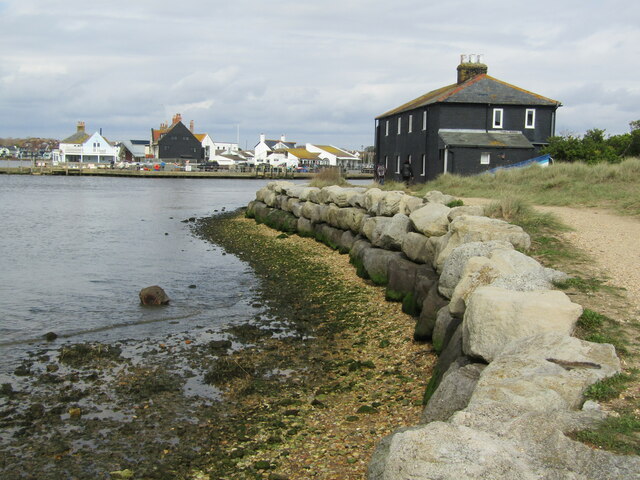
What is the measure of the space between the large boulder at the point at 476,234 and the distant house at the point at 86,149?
389 feet

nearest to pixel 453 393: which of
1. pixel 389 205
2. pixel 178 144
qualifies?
pixel 389 205

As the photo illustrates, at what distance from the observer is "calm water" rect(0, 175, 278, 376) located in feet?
38.5

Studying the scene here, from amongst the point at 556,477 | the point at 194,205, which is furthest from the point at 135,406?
the point at 194,205

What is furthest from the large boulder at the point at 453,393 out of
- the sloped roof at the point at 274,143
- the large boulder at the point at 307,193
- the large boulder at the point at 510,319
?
the sloped roof at the point at 274,143

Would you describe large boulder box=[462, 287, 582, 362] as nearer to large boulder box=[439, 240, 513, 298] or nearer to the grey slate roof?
large boulder box=[439, 240, 513, 298]

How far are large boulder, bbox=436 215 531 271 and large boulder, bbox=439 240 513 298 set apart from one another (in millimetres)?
907

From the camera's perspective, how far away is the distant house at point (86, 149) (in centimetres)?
12088

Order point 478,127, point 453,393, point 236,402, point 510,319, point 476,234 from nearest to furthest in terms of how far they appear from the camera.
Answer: point 453,393
point 510,319
point 236,402
point 476,234
point 478,127

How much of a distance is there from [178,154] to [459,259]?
116264mm

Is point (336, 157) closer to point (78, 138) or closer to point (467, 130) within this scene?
point (78, 138)

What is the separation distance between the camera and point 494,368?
5.36m

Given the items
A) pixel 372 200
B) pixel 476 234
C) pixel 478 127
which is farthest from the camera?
pixel 478 127

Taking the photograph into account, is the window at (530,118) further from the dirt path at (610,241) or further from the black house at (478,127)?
the dirt path at (610,241)

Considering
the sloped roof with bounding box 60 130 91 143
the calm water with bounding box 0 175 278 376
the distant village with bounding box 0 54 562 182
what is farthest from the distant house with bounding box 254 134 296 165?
the calm water with bounding box 0 175 278 376
